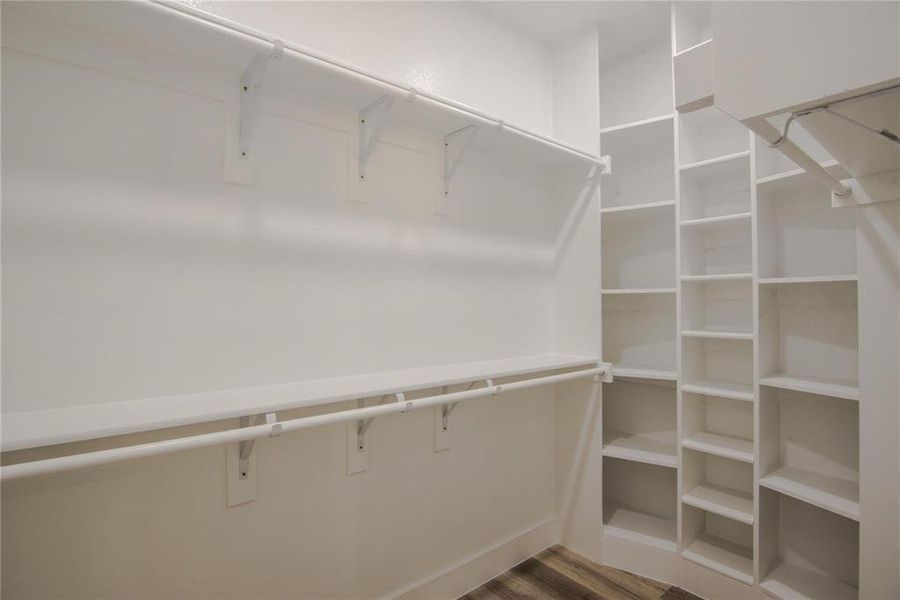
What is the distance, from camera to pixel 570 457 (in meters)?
2.31

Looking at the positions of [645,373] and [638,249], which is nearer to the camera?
[645,373]

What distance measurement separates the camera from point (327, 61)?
1.23 m

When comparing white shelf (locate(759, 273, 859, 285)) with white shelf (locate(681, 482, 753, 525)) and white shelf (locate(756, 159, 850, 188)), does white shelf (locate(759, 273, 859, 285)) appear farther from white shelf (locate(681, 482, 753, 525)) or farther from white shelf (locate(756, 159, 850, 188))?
white shelf (locate(681, 482, 753, 525))

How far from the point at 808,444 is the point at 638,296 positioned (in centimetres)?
97

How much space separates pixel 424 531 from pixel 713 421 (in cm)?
150

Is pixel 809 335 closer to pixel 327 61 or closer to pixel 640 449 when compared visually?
pixel 640 449

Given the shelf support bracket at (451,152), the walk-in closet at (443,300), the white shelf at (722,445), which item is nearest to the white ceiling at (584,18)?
the walk-in closet at (443,300)

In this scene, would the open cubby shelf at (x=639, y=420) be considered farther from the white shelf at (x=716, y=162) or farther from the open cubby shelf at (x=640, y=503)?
the white shelf at (x=716, y=162)

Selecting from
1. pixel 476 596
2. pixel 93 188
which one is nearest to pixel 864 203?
pixel 476 596

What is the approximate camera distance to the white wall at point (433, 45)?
58.7 inches

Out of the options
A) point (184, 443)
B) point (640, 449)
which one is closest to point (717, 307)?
point (640, 449)

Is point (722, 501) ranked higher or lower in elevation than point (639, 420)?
lower

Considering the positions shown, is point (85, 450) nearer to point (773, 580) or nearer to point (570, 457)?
point (570, 457)

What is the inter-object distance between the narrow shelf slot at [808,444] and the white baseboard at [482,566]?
Result: 107 cm
